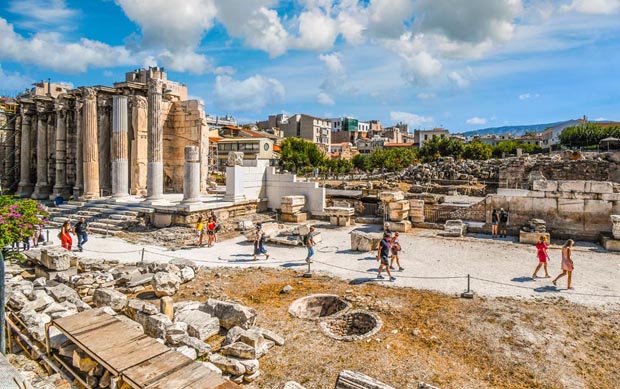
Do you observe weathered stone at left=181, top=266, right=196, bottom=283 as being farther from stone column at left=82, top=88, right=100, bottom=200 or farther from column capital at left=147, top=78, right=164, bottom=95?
stone column at left=82, top=88, right=100, bottom=200

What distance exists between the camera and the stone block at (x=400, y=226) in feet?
53.8

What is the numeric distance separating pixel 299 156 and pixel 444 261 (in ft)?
137

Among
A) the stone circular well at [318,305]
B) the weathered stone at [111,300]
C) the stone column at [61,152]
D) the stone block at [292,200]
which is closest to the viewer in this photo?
the weathered stone at [111,300]

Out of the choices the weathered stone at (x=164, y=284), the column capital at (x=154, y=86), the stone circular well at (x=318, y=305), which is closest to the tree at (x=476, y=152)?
the column capital at (x=154, y=86)

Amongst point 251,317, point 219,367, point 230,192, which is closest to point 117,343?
point 219,367

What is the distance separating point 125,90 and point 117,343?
1846cm

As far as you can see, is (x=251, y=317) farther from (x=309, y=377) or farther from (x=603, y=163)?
(x=603, y=163)

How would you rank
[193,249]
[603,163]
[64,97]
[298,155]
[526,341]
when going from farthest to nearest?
1. [298,155]
2. [603,163]
3. [64,97]
4. [193,249]
5. [526,341]

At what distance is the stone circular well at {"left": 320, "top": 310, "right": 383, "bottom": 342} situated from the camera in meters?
7.82

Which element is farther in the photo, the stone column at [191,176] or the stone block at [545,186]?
the stone column at [191,176]

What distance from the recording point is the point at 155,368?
5.24m

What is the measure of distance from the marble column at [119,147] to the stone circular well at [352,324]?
1524 cm

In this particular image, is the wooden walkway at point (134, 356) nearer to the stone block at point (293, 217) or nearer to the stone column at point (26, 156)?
the stone block at point (293, 217)

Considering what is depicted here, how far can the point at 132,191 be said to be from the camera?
22.1m
